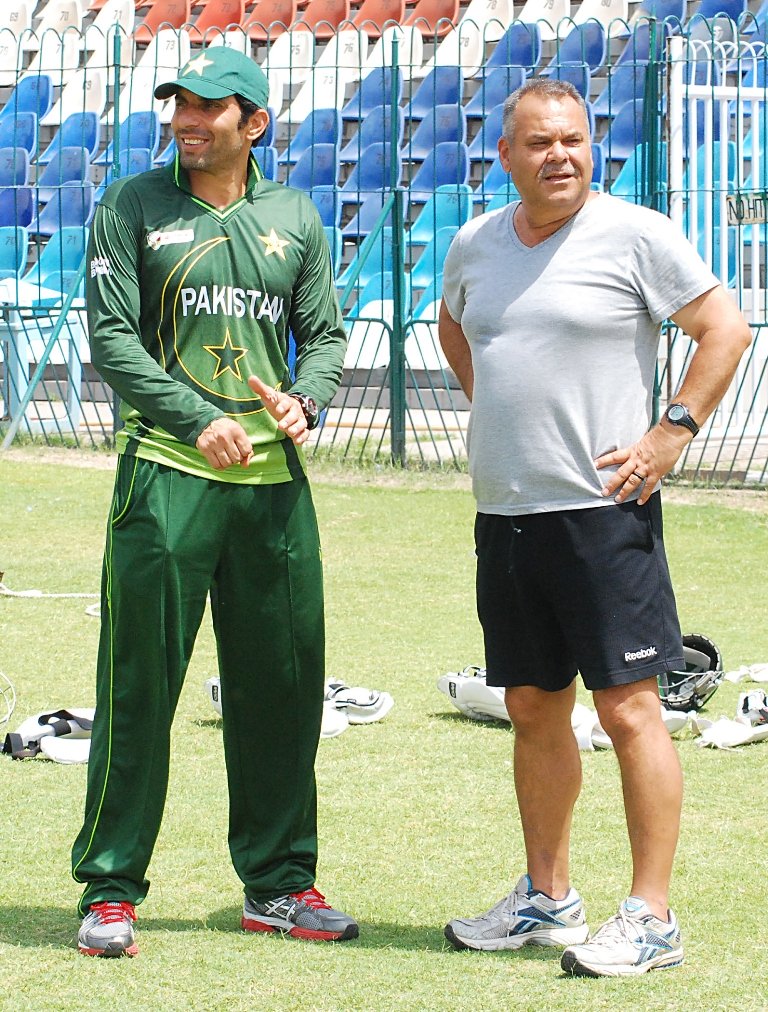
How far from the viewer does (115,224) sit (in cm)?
343

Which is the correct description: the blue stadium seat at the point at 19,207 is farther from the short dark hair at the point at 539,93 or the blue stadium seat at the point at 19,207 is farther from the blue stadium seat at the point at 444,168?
the short dark hair at the point at 539,93

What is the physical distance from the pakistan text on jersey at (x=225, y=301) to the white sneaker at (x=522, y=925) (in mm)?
1462

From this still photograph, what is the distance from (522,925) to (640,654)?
2.33 feet

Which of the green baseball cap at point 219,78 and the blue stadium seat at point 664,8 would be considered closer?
the green baseball cap at point 219,78

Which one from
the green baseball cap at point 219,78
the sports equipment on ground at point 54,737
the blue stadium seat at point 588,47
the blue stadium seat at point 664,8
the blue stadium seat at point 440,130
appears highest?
the blue stadium seat at point 664,8

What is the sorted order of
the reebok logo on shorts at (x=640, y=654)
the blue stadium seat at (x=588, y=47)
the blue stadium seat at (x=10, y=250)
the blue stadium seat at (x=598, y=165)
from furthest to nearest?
the blue stadium seat at (x=588, y=47), the blue stadium seat at (x=10, y=250), the blue stadium seat at (x=598, y=165), the reebok logo on shorts at (x=640, y=654)

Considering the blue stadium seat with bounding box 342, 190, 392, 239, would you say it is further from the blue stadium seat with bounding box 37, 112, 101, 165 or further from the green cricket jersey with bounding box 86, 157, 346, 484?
the green cricket jersey with bounding box 86, 157, 346, 484

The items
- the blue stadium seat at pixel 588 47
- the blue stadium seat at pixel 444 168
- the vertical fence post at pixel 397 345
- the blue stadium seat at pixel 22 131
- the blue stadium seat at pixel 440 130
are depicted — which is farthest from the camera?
the blue stadium seat at pixel 22 131

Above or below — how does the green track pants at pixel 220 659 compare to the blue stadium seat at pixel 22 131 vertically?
below

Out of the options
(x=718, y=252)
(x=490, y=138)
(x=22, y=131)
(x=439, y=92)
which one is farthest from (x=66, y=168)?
(x=718, y=252)

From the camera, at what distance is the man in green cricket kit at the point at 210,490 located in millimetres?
3426

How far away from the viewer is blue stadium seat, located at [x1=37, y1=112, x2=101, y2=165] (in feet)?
56.3

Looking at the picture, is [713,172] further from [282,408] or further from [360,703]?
[282,408]

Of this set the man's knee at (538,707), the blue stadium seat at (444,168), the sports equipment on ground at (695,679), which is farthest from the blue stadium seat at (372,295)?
the man's knee at (538,707)
